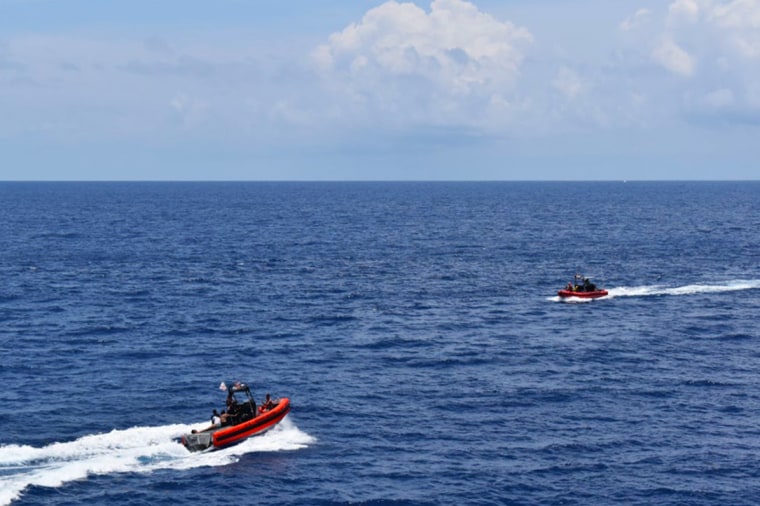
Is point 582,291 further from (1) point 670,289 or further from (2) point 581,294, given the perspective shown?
(1) point 670,289

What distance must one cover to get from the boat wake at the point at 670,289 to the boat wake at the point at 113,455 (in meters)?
61.6

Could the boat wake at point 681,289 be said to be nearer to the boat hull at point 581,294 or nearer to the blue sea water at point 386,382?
the blue sea water at point 386,382

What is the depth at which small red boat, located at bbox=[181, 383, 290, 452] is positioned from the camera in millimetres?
62156

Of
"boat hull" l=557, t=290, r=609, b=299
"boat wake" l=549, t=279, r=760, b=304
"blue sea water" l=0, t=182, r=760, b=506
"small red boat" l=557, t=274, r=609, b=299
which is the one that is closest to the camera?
"blue sea water" l=0, t=182, r=760, b=506

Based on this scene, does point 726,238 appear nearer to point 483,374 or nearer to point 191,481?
point 483,374

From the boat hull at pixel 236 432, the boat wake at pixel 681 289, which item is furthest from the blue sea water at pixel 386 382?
the boat hull at pixel 236 432

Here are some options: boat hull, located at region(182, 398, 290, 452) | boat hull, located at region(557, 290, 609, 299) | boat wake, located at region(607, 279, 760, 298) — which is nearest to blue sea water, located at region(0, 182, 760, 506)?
boat wake, located at region(607, 279, 760, 298)

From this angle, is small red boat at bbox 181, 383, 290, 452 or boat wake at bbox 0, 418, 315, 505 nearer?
boat wake at bbox 0, 418, 315, 505

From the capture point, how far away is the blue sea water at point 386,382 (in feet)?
187

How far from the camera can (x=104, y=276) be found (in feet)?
438

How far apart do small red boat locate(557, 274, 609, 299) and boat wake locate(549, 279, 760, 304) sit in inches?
21.4

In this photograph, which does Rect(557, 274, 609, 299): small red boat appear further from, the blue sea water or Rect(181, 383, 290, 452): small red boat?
Rect(181, 383, 290, 452): small red boat

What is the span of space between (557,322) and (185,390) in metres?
46.7

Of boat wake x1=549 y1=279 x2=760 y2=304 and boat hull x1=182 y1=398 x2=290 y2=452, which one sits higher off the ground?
boat wake x1=549 y1=279 x2=760 y2=304
